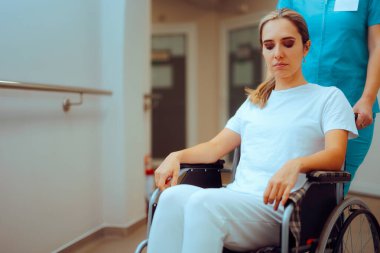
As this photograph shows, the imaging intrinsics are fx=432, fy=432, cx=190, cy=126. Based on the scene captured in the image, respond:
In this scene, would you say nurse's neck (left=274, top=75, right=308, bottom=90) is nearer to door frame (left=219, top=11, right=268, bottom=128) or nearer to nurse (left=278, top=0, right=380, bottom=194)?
nurse (left=278, top=0, right=380, bottom=194)

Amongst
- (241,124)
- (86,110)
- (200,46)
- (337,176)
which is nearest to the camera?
(337,176)

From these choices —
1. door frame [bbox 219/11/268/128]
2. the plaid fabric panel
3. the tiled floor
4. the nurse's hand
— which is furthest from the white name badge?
door frame [bbox 219/11/268/128]

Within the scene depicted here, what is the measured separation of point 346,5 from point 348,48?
0.15 meters

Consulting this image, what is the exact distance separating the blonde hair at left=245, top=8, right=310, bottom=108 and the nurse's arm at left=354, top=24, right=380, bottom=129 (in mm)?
280

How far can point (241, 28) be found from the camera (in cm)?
607

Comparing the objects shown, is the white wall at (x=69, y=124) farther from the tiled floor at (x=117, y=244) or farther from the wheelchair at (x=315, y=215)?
the wheelchair at (x=315, y=215)

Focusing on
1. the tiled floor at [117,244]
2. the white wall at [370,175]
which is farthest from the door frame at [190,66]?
the tiled floor at [117,244]

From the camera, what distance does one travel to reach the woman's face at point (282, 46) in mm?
1364

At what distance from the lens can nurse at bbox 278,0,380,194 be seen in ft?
5.08

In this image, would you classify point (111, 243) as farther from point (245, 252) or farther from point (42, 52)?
point (245, 252)

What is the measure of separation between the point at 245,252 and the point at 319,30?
34.0 inches

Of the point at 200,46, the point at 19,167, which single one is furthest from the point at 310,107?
the point at 200,46

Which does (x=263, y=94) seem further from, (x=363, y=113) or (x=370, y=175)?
(x=370, y=175)

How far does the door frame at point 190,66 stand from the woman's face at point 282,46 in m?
5.13
